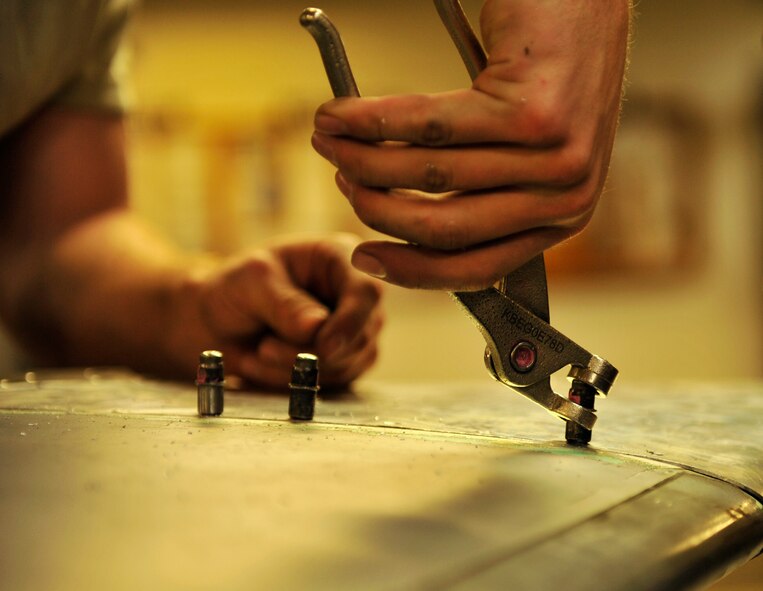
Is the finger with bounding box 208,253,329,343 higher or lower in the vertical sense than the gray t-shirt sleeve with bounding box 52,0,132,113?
lower

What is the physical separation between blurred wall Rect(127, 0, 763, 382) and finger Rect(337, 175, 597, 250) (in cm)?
307

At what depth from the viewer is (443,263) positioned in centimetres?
45

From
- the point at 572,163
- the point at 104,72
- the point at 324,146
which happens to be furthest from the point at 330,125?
the point at 104,72

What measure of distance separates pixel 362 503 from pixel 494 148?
19 cm

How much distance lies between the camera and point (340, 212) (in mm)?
3561

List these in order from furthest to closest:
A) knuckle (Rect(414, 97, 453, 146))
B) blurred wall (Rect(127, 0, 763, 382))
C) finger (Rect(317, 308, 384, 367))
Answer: blurred wall (Rect(127, 0, 763, 382)) → finger (Rect(317, 308, 384, 367)) → knuckle (Rect(414, 97, 453, 146))

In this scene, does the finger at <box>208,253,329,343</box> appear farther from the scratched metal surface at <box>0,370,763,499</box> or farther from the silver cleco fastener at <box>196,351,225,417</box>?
the silver cleco fastener at <box>196,351,225,417</box>

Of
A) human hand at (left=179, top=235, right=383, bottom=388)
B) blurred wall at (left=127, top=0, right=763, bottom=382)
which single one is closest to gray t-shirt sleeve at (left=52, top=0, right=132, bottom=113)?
human hand at (left=179, top=235, right=383, bottom=388)

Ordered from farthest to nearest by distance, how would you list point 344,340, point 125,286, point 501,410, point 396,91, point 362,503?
1. point 396,91
2. point 125,286
3. point 344,340
4. point 501,410
5. point 362,503

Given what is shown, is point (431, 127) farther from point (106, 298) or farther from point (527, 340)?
point (106, 298)

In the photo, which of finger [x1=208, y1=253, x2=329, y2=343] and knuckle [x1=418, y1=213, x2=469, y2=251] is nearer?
knuckle [x1=418, y1=213, x2=469, y2=251]

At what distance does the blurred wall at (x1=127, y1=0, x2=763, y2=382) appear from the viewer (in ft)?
11.7

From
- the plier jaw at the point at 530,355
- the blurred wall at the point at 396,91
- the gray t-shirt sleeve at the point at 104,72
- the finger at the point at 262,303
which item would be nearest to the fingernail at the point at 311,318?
the finger at the point at 262,303

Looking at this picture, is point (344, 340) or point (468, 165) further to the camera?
point (344, 340)
